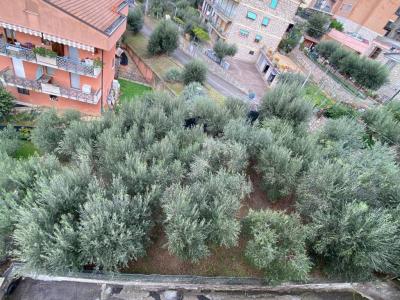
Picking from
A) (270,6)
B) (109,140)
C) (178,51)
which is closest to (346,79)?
(270,6)

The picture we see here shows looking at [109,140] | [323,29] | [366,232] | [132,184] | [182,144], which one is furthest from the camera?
[323,29]

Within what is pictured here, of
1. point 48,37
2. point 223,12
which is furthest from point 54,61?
point 223,12

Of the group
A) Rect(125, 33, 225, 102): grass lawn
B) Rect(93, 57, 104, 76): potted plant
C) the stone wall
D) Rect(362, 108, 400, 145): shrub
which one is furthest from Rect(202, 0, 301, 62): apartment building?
Rect(93, 57, 104, 76): potted plant

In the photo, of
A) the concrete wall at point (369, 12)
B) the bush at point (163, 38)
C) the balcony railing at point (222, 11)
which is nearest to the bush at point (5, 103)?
the bush at point (163, 38)

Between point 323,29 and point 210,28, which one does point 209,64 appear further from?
point 323,29

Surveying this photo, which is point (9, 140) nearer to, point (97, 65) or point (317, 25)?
point (97, 65)

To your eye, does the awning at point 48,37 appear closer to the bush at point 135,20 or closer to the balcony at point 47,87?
the balcony at point 47,87
